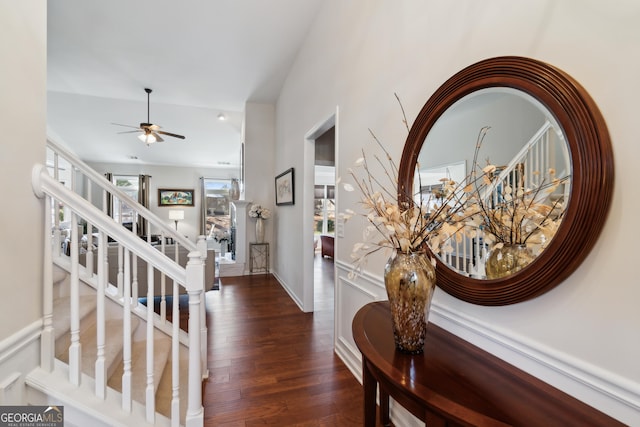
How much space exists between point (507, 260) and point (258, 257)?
180 inches

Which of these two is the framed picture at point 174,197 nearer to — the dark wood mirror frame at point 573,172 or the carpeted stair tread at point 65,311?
the carpeted stair tread at point 65,311

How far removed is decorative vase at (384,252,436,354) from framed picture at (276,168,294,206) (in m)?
2.96

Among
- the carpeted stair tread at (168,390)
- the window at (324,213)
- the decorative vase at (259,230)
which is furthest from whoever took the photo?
the window at (324,213)

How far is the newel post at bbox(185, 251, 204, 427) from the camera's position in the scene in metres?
1.33

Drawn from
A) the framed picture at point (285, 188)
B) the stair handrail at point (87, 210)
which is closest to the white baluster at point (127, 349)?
the stair handrail at point (87, 210)

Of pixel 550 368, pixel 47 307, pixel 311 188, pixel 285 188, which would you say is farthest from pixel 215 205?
pixel 550 368

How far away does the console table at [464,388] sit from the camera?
0.71m

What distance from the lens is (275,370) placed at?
2129mm

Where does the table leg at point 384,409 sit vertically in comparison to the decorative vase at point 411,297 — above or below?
below

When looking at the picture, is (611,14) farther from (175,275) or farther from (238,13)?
(238,13)

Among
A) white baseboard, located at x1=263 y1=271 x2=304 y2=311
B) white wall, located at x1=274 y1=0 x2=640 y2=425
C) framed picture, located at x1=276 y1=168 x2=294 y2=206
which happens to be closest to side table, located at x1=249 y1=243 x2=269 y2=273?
white baseboard, located at x1=263 y1=271 x2=304 y2=311

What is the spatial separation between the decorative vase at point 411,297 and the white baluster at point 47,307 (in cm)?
158

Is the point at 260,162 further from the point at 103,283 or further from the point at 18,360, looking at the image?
the point at 18,360

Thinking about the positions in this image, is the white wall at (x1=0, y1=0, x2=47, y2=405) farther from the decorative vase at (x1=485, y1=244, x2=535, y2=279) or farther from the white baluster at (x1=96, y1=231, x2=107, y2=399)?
the decorative vase at (x1=485, y1=244, x2=535, y2=279)
